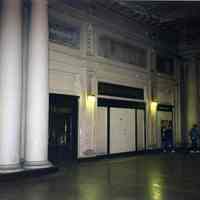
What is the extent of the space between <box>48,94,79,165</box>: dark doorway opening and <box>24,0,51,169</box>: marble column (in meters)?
1.62

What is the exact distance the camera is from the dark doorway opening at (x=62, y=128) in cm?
991

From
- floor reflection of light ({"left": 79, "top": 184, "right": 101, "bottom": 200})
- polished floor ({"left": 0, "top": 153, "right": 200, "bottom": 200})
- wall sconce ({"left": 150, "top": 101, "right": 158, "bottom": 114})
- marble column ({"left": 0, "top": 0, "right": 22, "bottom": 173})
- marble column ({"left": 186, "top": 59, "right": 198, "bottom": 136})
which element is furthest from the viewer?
marble column ({"left": 186, "top": 59, "right": 198, "bottom": 136})

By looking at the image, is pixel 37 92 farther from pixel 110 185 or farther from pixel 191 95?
pixel 191 95

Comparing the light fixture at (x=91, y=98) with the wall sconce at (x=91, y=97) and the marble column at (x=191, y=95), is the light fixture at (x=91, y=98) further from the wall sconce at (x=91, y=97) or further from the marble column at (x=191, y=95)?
the marble column at (x=191, y=95)

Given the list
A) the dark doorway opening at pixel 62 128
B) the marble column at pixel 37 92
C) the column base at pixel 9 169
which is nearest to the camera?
the column base at pixel 9 169

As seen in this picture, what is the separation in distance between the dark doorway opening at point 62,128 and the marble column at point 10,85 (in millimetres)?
2236

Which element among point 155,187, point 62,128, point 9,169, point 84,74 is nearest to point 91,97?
point 84,74

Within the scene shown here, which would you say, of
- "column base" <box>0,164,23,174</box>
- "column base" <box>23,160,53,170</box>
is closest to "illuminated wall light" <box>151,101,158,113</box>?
"column base" <box>23,160,53,170</box>

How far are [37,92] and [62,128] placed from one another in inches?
98.6

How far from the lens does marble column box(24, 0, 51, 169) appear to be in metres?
8.04

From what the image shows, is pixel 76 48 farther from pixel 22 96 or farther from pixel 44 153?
pixel 44 153

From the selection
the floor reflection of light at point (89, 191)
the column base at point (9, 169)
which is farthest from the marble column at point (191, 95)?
the column base at point (9, 169)

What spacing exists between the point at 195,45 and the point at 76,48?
8.09m

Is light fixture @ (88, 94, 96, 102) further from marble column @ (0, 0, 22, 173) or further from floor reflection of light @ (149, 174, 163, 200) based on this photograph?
floor reflection of light @ (149, 174, 163, 200)
